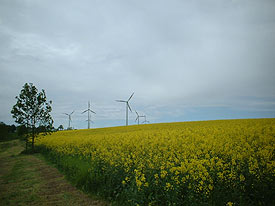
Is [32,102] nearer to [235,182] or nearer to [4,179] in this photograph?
[4,179]

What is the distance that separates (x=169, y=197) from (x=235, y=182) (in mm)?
2013

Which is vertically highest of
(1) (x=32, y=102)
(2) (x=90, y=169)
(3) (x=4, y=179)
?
(1) (x=32, y=102)

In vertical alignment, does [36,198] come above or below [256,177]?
below

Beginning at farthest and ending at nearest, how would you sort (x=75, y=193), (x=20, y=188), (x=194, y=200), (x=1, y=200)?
(x=20, y=188), (x=75, y=193), (x=1, y=200), (x=194, y=200)

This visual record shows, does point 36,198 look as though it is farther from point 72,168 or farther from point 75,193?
point 72,168

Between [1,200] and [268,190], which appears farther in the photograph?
[1,200]

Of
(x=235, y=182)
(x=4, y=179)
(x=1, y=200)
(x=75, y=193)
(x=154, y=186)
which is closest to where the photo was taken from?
(x=235, y=182)

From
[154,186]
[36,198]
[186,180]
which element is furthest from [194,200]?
[36,198]

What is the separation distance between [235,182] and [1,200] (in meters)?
8.45

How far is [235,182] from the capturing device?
5.28m

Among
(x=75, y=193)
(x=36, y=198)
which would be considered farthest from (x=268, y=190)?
(x=36, y=198)

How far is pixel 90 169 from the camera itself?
8.71 metres

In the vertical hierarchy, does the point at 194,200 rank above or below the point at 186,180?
below

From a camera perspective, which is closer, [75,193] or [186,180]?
[186,180]
